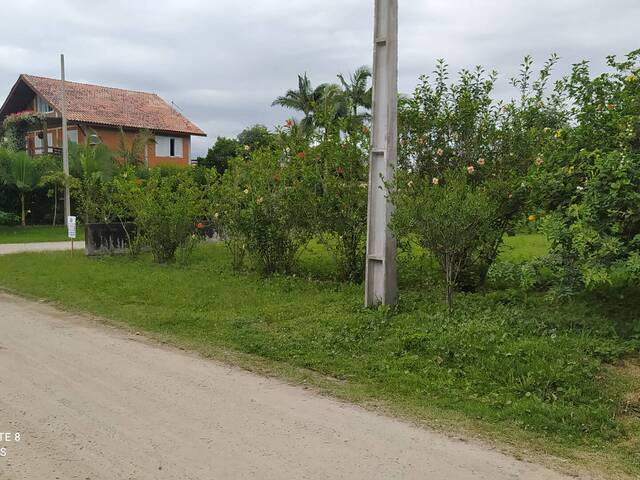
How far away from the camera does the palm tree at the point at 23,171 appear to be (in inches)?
1061

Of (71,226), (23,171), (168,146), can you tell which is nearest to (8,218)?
(23,171)

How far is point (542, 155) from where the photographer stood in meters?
7.70

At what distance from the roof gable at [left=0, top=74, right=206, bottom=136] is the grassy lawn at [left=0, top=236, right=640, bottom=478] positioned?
2900cm

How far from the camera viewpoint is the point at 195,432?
174 inches

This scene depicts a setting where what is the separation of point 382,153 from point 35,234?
70.5 feet

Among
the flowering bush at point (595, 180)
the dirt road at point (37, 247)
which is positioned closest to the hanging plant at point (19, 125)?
the dirt road at point (37, 247)

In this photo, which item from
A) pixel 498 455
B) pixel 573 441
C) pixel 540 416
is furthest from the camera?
pixel 540 416

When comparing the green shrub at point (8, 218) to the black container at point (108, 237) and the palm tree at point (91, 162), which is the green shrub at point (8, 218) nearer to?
the palm tree at point (91, 162)

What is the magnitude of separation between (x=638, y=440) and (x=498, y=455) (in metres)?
1.11

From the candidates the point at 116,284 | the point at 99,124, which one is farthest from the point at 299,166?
the point at 99,124

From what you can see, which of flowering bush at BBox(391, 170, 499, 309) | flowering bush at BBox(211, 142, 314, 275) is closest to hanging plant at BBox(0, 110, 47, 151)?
flowering bush at BBox(211, 142, 314, 275)

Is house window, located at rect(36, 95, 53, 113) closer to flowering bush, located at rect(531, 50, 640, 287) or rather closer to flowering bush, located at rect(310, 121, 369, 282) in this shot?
flowering bush, located at rect(310, 121, 369, 282)

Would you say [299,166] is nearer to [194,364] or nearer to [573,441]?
[194,364]

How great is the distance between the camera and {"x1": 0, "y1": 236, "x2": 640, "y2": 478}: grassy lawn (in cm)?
466
